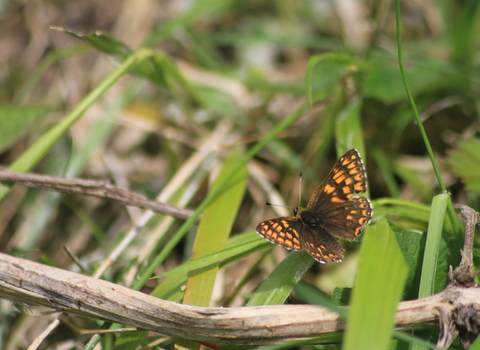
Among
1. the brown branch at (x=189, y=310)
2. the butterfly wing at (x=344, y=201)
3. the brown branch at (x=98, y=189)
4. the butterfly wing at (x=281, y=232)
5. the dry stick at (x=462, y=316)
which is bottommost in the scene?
the brown branch at (x=189, y=310)

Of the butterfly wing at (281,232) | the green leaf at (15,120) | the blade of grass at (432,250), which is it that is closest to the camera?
the blade of grass at (432,250)

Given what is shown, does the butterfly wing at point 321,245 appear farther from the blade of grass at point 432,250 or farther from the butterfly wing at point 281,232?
the blade of grass at point 432,250

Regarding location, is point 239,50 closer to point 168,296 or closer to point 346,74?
point 346,74

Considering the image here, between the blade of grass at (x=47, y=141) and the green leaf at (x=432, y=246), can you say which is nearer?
the green leaf at (x=432, y=246)

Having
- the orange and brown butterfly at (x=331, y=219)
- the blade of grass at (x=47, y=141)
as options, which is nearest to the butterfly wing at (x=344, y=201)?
the orange and brown butterfly at (x=331, y=219)

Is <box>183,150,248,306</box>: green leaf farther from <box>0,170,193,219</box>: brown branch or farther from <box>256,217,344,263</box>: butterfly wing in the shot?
<box>256,217,344,263</box>: butterfly wing

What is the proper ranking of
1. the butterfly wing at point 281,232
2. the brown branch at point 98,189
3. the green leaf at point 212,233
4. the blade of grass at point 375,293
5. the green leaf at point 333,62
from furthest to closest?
the green leaf at point 333,62 → the brown branch at point 98,189 → the green leaf at point 212,233 → the butterfly wing at point 281,232 → the blade of grass at point 375,293

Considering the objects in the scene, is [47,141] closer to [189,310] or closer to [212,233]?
[212,233]
